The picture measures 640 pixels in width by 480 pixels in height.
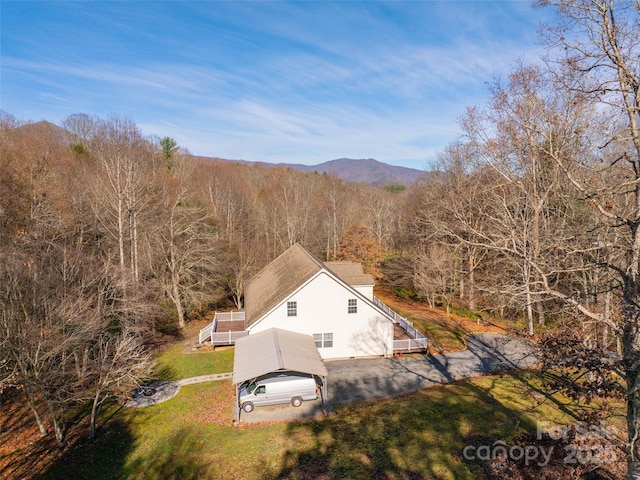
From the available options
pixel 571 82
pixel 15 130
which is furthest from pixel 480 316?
pixel 15 130

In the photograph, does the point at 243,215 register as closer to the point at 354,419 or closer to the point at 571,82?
the point at 354,419

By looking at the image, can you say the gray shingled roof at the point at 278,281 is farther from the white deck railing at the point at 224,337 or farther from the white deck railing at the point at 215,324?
the white deck railing at the point at 215,324

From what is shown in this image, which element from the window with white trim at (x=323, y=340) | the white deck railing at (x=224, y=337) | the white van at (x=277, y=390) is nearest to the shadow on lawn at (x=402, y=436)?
the white van at (x=277, y=390)

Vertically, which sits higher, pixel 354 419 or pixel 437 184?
pixel 437 184

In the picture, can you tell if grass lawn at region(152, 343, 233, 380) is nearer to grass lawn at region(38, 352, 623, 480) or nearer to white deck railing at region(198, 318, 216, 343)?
white deck railing at region(198, 318, 216, 343)

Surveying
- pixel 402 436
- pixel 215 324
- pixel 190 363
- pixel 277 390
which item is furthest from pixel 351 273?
pixel 402 436
